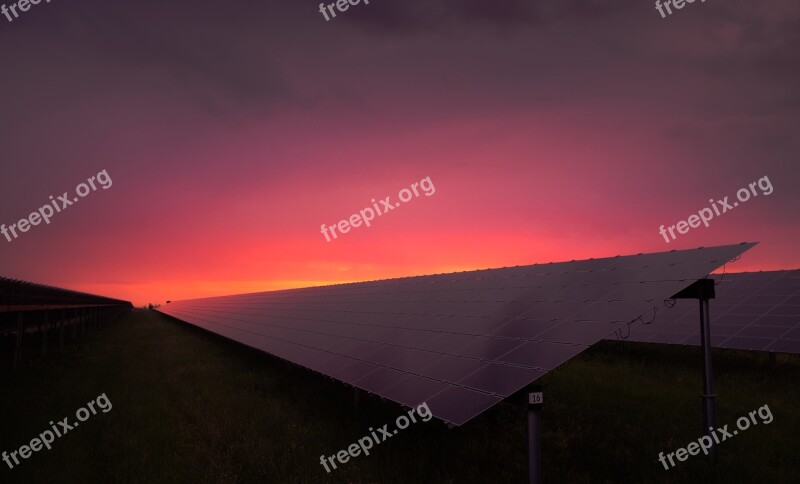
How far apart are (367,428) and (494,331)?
343 cm

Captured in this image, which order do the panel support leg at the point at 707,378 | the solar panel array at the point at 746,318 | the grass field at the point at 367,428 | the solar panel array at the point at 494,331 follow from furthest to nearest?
the solar panel array at the point at 746,318 → the panel support leg at the point at 707,378 → the grass field at the point at 367,428 → the solar panel array at the point at 494,331

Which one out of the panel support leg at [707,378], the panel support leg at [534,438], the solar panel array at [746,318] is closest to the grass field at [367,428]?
the panel support leg at [707,378]

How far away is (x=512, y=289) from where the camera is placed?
12.7 meters

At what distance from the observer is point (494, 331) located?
9.23 meters

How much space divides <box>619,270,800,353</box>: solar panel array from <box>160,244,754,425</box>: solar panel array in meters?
9.06

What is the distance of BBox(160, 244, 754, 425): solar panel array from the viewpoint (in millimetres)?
6946

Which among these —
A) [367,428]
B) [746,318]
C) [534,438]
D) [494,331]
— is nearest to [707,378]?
[494,331]

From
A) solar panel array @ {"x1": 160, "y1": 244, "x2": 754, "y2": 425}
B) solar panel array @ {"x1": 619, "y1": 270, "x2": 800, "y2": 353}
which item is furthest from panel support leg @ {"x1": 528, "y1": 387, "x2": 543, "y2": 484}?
solar panel array @ {"x1": 619, "y1": 270, "x2": 800, "y2": 353}

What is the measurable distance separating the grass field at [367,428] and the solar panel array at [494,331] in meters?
1.19

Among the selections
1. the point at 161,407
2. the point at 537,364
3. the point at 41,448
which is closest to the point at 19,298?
the point at 161,407

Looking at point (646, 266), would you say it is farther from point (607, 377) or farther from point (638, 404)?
point (607, 377)

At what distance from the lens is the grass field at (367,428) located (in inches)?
321

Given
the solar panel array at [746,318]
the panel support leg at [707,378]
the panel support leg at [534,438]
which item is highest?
the panel support leg at [534,438]

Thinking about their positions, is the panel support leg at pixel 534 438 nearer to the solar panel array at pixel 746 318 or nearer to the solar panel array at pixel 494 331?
the solar panel array at pixel 494 331
